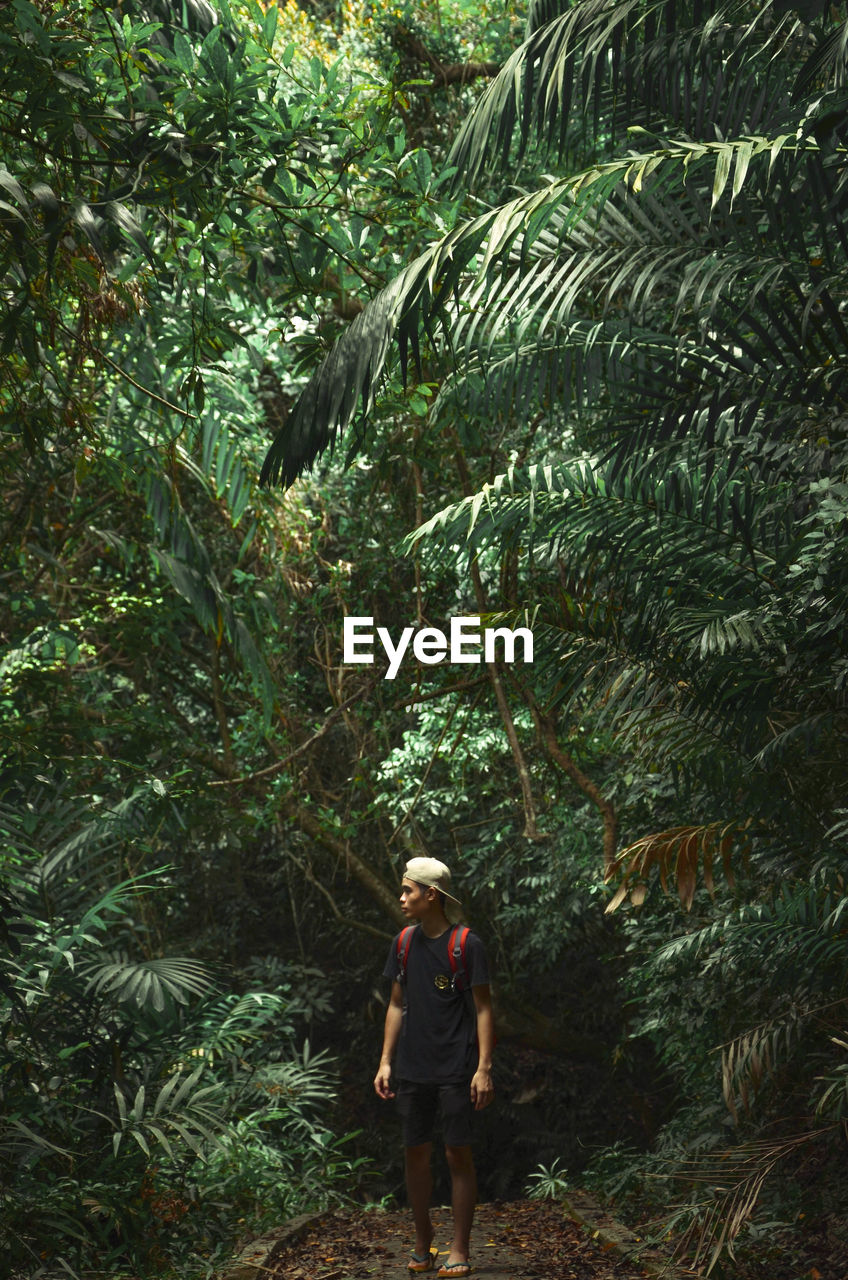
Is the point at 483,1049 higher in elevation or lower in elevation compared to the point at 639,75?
lower

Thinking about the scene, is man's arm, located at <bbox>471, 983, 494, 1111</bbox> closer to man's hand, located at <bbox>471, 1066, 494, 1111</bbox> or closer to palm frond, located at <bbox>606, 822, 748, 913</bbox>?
man's hand, located at <bbox>471, 1066, 494, 1111</bbox>

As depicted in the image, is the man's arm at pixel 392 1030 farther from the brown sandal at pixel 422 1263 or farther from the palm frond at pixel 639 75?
the palm frond at pixel 639 75

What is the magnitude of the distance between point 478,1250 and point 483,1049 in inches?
78.1

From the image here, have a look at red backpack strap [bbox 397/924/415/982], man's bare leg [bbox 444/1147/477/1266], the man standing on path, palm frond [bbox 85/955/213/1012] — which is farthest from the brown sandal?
palm frond [bbox 85/955/213/1012]

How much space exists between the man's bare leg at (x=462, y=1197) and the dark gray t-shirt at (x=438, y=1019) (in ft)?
0.95

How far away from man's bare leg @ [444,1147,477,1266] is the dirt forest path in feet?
0.66

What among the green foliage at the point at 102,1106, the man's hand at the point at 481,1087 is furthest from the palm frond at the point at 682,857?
the green foliage at the point at 102,1106

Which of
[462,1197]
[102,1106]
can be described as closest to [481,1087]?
[462,1197]

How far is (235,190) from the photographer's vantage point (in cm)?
468

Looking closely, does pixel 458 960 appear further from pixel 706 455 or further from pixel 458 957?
pixel 706 455

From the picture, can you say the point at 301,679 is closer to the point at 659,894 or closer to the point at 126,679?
the point at 126,679

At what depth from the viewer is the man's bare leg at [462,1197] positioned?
5180mm

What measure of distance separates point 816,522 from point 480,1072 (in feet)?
8.42

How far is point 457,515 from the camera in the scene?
6633 millimetres
